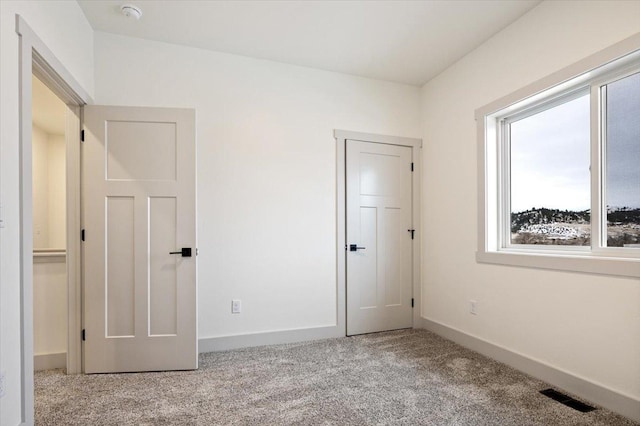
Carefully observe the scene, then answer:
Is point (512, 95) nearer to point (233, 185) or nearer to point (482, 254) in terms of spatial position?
point (482, 254)

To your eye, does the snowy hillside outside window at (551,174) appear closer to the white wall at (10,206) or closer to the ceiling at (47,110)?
the white wall at (10,206)

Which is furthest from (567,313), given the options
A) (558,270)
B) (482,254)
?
(482,254)

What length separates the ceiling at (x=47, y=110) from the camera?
333cm

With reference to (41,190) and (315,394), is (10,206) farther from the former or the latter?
(41,190)

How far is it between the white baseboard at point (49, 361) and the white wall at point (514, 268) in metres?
3.34

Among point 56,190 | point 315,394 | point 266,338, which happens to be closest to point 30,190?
point 315,394

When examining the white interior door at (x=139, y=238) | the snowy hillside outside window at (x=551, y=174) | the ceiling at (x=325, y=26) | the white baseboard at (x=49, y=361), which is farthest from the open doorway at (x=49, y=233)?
the snowy hillside outside window at (x=551, y=174)

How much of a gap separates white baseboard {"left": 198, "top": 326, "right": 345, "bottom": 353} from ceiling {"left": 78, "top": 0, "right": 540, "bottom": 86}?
261 centimetres

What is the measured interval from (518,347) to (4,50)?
12.0ft

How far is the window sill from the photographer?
197 cm

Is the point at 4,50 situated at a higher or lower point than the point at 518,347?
Result: higher

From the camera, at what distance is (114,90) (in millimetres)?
2842

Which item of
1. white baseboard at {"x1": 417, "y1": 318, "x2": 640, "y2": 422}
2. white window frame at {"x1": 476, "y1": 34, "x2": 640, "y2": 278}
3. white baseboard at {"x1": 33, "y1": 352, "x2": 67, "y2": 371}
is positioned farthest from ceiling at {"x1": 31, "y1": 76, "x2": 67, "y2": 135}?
white baseboard at {"x1": 417, "y1": 318, "x2": 640, "y2": 422}

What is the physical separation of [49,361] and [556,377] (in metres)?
3.73
